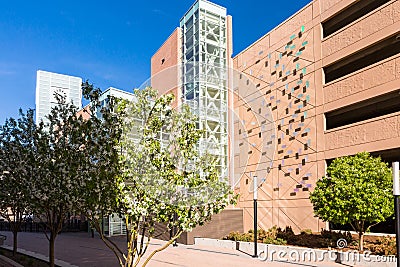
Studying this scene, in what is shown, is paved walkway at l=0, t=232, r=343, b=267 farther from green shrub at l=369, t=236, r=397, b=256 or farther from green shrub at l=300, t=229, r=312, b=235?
green shrub at l=300, t=229, r=312, b=235

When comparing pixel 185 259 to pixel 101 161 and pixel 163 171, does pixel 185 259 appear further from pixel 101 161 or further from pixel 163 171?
pixel 163 171

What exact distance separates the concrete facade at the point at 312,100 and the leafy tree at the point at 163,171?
17409mm

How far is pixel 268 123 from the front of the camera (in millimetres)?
32125

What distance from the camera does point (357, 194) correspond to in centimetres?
1730

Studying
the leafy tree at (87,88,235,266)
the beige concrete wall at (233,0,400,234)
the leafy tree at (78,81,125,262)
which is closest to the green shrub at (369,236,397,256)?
the beige concrete wall at (233,0,400,234)

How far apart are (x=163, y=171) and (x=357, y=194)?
40.7 feet

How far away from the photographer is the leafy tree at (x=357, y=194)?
17.2 metres

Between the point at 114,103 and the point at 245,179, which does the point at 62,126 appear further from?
the point at 245,179

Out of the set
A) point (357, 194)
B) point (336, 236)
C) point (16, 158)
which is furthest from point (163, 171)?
point (336, 236)

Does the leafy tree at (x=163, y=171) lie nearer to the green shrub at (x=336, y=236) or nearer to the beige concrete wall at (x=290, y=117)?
the green shrub at (x=336, y=236)

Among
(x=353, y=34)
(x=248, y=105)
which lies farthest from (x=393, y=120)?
(x=248, y=105)

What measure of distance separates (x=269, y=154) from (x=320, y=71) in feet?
25.0

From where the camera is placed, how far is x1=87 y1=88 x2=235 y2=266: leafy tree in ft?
24.2

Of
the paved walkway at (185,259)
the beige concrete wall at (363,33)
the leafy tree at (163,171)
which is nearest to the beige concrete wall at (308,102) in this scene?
the beige concrete wall at (363,33)
